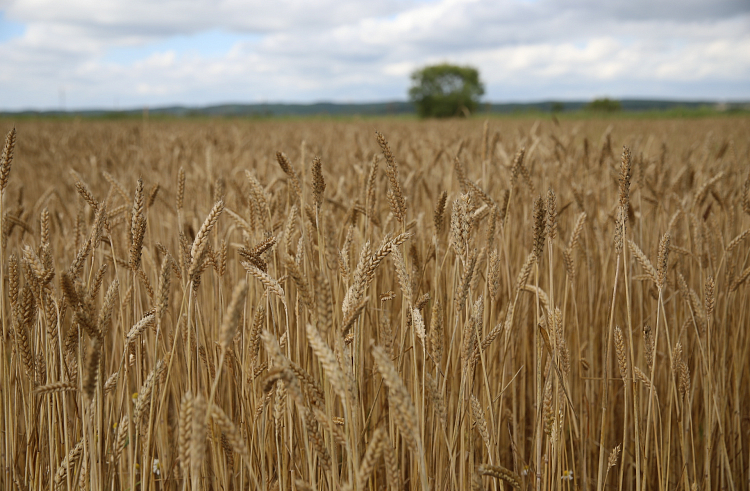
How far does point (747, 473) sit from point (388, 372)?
1906mm

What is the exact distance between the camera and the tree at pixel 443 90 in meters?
40.8

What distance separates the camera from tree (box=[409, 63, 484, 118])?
40812 millimetres

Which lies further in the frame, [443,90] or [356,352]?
[443,90]

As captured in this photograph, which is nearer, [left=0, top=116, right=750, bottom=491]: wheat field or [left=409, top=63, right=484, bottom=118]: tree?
[left=0, top=116, right=750, bottom=491]: wheat field

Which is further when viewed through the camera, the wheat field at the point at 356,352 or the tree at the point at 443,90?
the tree at the point at 443,90

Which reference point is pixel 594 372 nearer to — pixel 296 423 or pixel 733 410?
pixel 733 410

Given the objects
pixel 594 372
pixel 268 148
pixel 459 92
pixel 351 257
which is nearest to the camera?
pixel 351 257

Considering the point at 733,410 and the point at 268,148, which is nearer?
the point at 733,410

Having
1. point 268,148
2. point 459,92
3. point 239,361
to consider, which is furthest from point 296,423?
point 459,92

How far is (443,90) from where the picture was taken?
45094 millimetres

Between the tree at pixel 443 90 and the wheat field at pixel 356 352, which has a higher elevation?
the tree at pixel 443 90

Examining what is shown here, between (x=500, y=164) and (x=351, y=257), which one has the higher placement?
(x=500, y=164)

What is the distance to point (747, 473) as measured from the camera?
1.83 meters

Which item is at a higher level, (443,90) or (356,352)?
(443,90)
